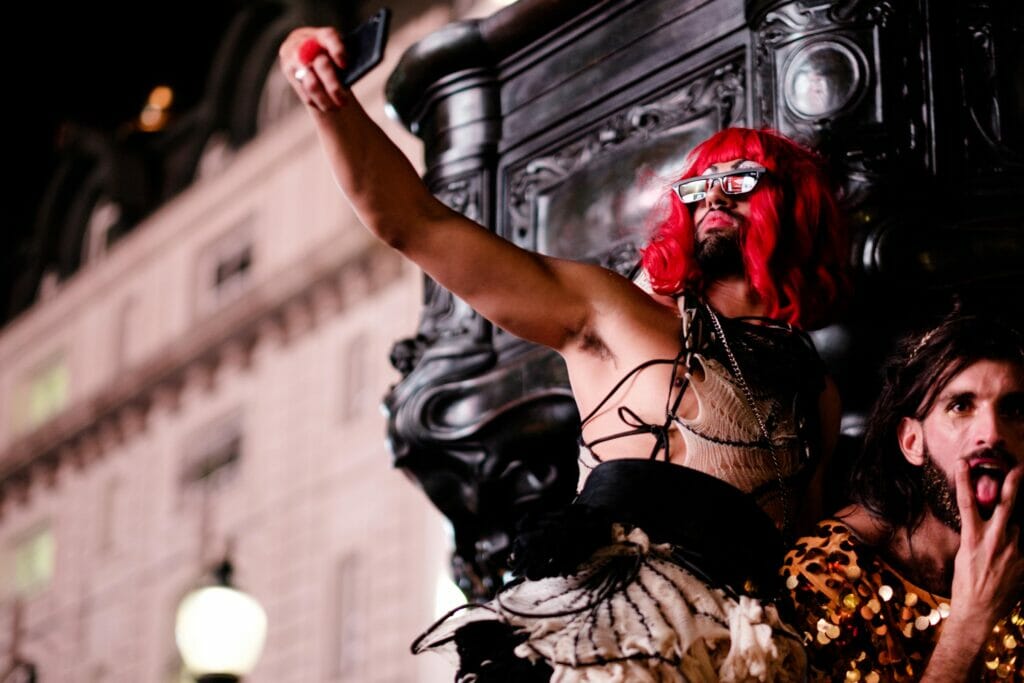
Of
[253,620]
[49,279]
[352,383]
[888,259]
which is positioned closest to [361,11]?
[352,383]

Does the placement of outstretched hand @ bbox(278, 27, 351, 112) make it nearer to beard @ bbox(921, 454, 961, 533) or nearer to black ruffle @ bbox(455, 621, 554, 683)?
black ruffle @ bbox(455, 621, 554, 683)

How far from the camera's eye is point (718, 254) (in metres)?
4.11

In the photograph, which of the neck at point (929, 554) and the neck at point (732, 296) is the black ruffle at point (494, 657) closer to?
the neck at point (929, 554)

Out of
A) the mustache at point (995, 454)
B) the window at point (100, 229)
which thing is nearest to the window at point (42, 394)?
the window at point (100, 229)

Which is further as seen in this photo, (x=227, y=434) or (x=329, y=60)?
(x=227, y=434)

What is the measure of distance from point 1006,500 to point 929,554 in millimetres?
240

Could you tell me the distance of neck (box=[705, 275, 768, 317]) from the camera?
13.6 feet

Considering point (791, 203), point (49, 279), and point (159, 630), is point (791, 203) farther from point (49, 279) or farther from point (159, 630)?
point (49, 279)

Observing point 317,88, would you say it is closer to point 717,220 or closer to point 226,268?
point 717,220

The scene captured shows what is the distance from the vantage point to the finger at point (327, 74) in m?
3.62

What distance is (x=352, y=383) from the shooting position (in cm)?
2664

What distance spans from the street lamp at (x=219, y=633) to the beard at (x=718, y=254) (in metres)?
6.89

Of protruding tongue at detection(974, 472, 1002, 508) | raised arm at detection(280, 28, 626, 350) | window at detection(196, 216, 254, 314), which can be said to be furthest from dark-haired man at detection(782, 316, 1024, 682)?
window at detection(196, 216, 254, 314)

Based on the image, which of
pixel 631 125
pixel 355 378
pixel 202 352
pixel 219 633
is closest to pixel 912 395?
pixel 631 125
